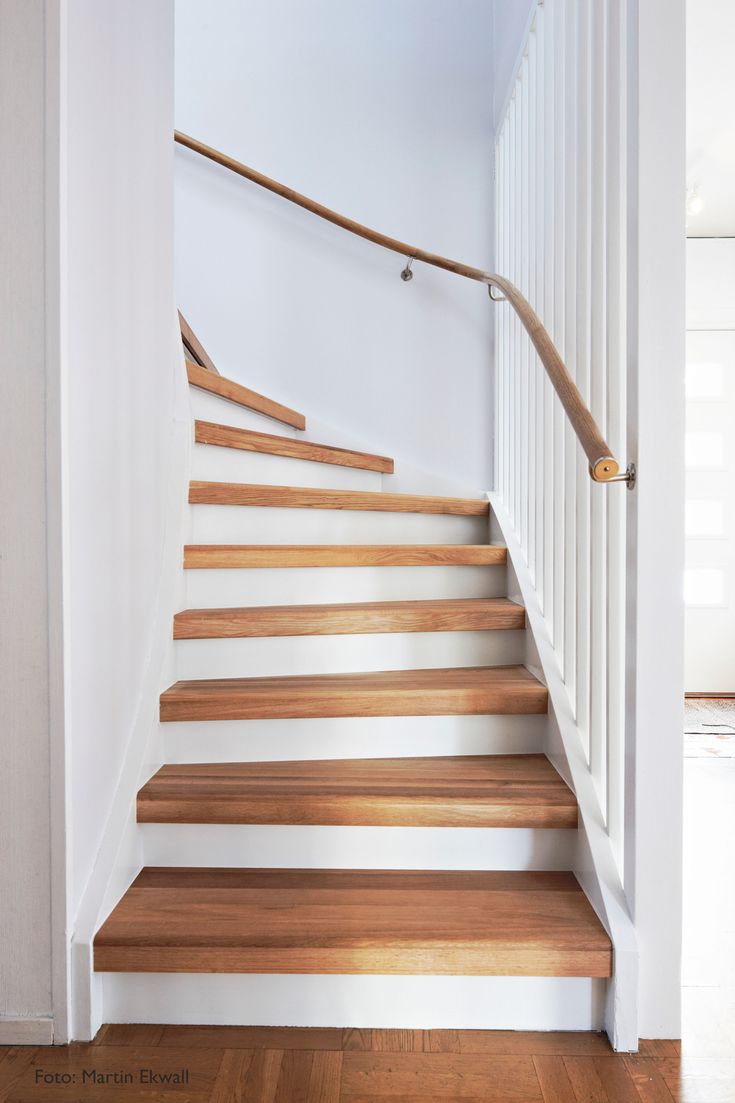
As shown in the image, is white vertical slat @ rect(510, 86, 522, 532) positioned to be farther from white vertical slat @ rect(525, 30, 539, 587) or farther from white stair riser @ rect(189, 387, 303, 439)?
white stair riser @ rect(189, 387, 303, 439)

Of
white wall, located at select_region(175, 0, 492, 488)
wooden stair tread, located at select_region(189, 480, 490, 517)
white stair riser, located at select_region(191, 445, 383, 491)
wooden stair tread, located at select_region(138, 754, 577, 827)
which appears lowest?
wooden stair tread, located at select_region(138, 754, 577, 827)

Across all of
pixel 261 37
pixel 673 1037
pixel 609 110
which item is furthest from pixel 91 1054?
pixel 261 37

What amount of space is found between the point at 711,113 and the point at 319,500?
251 centimetres

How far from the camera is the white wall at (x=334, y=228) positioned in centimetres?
311

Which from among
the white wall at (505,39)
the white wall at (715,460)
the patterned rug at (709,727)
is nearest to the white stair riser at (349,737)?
the patterned rug at (709,727)

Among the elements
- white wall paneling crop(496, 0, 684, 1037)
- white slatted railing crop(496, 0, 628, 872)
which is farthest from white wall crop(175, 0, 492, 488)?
white wall paneling crop(496, 0, 684, 1037)

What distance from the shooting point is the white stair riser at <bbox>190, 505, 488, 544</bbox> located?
7.02 feet

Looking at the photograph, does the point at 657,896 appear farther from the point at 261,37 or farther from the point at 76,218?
the point at 261,37

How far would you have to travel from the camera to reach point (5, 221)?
130 cm

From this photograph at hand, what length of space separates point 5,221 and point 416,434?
2.00 metres

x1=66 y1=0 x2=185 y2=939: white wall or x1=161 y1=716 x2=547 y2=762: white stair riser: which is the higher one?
x1=66 y1=0 x2=185 y2=939: white wall

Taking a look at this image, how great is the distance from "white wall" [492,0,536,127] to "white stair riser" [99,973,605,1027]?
247 centimetres

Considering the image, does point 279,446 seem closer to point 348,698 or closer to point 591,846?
point 348,698

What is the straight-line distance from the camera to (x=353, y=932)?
4.50 feet
